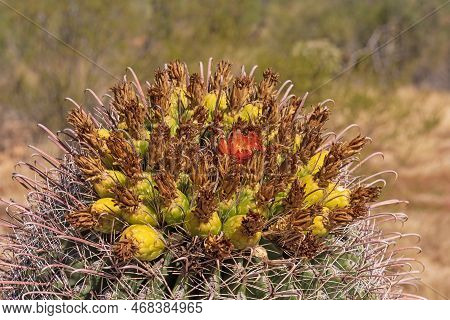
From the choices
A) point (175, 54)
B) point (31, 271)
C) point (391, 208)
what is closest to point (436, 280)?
point (391, 208)

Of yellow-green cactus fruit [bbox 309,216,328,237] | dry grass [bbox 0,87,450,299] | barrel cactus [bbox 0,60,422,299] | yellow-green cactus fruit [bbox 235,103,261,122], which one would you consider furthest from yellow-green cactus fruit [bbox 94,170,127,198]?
dry grass [bbox 0,87,450,299]

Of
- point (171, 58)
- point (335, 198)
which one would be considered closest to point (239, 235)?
point (335, 198)

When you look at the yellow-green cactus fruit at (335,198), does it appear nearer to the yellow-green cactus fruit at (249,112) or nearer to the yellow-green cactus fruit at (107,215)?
the yellow-green cactus fruit at (249,112)

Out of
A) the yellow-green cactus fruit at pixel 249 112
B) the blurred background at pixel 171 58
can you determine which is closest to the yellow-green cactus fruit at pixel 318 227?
the yellow-green cactus fruit at pixel 249 112

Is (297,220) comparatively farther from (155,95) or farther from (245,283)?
(155,95)

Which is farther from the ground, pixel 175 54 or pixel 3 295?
pixel 175 54

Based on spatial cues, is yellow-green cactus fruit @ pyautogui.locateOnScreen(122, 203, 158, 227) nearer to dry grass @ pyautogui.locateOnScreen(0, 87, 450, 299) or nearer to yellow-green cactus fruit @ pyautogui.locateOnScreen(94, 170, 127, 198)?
yellow-green cactus fruit @ pyautogui.locateOnScreen(94, 170, 127, 198)
